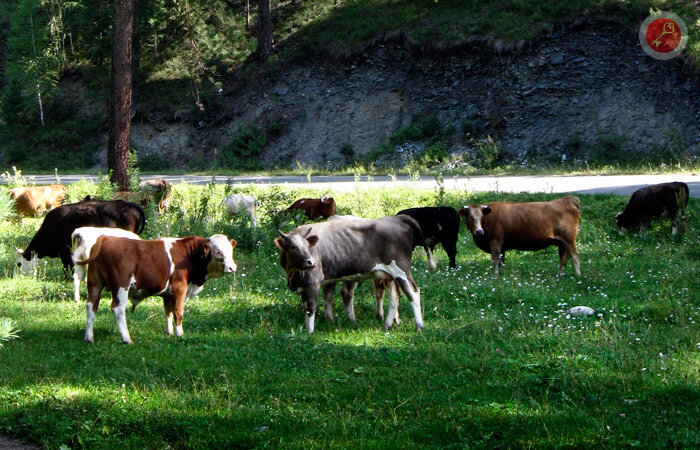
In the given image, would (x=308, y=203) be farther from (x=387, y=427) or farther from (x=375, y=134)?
(x=375, y=134)

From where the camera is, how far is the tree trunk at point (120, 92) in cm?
1933

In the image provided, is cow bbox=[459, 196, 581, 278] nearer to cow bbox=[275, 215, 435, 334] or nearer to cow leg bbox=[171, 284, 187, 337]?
cow bbox=[275, 215, 435, 334]

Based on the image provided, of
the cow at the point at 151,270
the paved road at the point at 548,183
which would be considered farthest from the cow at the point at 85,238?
the paved road at the point at 548,183

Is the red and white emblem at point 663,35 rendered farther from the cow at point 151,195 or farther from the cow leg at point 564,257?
the cow at point 151,195

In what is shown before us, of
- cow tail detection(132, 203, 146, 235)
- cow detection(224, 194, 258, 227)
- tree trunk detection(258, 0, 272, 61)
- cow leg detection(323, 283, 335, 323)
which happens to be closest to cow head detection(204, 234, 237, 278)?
cow leg detection(323, 283, 335, 323)

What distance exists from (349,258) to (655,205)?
919 centimetres

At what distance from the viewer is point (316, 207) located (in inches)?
704

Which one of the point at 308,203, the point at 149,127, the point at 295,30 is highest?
the point at 295,30

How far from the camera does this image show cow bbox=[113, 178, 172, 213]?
17.0 meters

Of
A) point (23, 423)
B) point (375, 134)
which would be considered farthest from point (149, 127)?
point (23, 423)

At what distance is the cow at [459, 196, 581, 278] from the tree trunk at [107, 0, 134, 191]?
10358mm

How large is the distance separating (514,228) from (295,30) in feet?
104

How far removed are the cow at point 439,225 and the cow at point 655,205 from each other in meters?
4.92

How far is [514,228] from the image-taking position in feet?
45.0
